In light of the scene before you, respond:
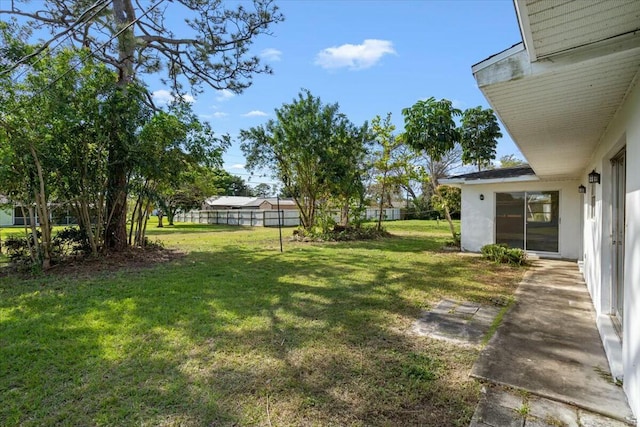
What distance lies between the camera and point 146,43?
9.18 m

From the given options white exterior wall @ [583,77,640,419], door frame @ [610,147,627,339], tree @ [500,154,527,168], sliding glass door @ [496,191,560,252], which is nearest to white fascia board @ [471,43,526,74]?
white exterior wall @ [583,77,640,419]

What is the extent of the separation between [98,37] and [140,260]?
20.3ft

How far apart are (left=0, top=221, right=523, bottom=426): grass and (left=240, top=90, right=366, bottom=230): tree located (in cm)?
741

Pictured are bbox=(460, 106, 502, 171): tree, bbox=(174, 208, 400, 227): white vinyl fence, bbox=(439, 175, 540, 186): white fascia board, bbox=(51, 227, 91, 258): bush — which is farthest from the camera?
bbox=(174, 208, 400, 227): white vinyl fence

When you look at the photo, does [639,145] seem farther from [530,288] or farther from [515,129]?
[530,288]

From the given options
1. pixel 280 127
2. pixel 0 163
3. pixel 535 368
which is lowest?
pixel 535 368

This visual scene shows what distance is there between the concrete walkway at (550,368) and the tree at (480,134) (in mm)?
15994

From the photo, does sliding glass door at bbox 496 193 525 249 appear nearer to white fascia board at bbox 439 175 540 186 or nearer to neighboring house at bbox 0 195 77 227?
white fascia board at bbox 439 175 540 186

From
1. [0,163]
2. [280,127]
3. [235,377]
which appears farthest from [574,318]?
[280,127]

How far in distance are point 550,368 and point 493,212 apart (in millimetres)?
7455

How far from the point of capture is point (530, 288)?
5727 millimetres

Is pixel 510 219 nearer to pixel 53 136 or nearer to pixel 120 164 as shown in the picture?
pixel 120 164

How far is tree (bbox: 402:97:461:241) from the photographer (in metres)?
9.74

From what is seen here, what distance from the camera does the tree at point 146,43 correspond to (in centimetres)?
768
